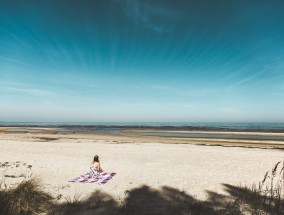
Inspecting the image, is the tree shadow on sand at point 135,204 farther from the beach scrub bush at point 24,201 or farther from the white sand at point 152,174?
the white sand at point 152,174

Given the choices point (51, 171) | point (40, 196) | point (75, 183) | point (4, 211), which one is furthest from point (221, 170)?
point (4, 211)

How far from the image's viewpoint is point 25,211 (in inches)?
278

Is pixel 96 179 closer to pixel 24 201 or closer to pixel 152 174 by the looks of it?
pixel 152 174

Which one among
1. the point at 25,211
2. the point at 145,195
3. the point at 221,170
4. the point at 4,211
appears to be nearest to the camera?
the point at 4,211

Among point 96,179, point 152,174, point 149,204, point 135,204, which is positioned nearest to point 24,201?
point 135,204

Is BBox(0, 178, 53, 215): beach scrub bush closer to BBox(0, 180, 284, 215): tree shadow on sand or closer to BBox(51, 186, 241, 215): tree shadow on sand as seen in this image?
BBox(0, 180, 284, 215): tree shadow on sand

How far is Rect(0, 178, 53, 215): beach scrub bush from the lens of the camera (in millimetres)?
6705

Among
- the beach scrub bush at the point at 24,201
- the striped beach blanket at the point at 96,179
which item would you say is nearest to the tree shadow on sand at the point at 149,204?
the beach scrub bush at the point at 24,201

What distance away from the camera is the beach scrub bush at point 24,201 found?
6.70 m

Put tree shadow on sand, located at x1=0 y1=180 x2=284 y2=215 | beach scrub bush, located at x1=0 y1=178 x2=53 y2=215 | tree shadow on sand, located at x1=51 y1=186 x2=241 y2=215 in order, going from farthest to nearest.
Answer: tree shadow on sand, located at x1=51 y1=186 x2=241 y2=215 < tree shadow on sand, located at x1=0 y1=180 x2=284 y2=215 < beach scrub bush, located at x1=0 y1=178 x2=53 y2=215

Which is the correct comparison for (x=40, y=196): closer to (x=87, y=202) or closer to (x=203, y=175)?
(x=87, y=202)

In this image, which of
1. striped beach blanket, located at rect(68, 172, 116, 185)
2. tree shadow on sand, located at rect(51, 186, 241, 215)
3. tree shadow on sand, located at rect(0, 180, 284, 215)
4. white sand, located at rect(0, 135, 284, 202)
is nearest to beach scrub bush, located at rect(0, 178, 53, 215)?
tree shadow on sand, located at rect(0, 180, 284, 215)

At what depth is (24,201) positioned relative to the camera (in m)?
7.18

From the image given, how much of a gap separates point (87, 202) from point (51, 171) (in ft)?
19.5
